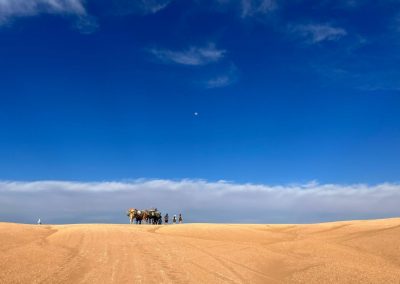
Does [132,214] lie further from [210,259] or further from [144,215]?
[210,259]

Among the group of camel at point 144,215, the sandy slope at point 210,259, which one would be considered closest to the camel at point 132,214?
the group of camel at point 144,215

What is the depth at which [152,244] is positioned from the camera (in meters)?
22.1

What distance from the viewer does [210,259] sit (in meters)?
17.9

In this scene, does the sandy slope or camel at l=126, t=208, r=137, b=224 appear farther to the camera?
camel at l=126, t=208, r=137, b=224

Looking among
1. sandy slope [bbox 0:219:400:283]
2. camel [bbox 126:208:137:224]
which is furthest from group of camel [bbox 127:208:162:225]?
sandy slope [bbox 0:219:400:283]

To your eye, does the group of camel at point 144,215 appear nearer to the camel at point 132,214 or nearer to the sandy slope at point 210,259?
the camel at point 132,214

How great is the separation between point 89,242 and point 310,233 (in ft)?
46.8

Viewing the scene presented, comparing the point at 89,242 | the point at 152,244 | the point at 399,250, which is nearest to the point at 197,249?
the point at 152,244

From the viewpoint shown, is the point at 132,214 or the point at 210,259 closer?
the point at 210,259

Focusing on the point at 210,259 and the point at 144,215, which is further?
the point at 144,215

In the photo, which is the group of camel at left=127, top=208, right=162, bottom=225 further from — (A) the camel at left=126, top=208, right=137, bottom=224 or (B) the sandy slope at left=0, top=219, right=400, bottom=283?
(B) the sandy slope at left=0, top=219, right=400, bottom=283

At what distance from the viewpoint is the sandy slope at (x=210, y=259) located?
537 inches

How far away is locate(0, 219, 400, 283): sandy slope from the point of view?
13.6 metres

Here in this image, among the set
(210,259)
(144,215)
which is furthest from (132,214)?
(210,259)
